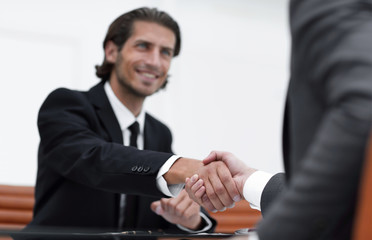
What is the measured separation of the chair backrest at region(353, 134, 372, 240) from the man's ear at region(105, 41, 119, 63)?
2084 mm

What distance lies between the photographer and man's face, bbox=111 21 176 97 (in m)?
2.44

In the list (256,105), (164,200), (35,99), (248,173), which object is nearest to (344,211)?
(248,173)

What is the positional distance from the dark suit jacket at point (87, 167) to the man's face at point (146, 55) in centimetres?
28

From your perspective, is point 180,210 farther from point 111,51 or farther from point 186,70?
point 186,70

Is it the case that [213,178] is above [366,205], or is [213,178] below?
below

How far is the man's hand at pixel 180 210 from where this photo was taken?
6.44 ft

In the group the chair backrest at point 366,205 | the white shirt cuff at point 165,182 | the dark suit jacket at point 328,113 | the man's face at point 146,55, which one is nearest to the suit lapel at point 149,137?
the man's face at point 146,55

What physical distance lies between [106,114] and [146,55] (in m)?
0.52

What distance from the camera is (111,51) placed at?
2.58 m

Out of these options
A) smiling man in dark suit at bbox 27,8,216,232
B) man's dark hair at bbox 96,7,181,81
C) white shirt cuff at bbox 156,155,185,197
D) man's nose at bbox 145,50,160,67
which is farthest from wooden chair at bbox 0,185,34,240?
white shirt cuff at bbox 156,155,185,197

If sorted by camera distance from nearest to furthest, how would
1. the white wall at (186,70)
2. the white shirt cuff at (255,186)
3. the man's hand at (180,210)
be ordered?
the white shirt cuff at (255,186) → the man's hand at (180,210) → the white wall at (186,70)

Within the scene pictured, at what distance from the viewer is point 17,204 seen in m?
2.37

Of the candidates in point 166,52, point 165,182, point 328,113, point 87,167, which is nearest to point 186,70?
point 166,52

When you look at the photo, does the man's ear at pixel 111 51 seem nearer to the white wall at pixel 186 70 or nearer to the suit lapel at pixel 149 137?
the suit lapel at pixel 149 137
